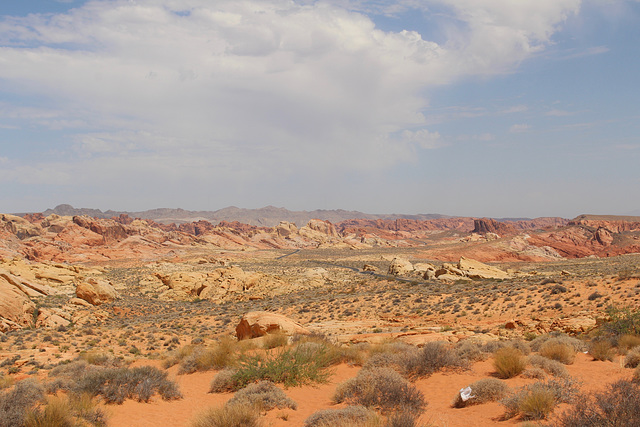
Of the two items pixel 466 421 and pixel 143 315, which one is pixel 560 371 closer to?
pixel 466 421

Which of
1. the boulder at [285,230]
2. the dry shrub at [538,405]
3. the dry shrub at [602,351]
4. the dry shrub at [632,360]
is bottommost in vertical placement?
the boulder at [285,230]

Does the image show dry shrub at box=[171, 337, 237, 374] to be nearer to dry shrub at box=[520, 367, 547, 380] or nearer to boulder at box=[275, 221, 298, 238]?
dry shrub at box=[520, 367, 547, 380]

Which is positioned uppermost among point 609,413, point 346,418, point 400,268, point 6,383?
point 609,413

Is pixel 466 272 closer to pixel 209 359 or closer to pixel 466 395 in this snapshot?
pixel 209 359

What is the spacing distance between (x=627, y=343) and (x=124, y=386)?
13788mm

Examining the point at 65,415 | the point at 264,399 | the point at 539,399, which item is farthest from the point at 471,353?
the point at 65,415

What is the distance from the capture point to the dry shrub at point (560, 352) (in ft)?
33.9

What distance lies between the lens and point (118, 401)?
29.2ft

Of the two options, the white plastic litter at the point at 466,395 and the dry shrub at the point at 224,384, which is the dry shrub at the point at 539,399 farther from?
the dry shrub at the point at 224,384

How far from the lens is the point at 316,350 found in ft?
38.9

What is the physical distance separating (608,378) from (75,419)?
11143 millimetres

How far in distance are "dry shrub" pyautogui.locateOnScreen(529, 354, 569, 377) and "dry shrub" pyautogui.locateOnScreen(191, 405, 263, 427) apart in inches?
278

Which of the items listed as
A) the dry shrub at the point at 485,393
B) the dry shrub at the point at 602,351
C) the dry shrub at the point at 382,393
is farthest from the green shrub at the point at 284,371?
the dry shrub at the point at 602,351

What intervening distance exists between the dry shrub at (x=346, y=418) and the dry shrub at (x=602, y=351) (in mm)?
7906
